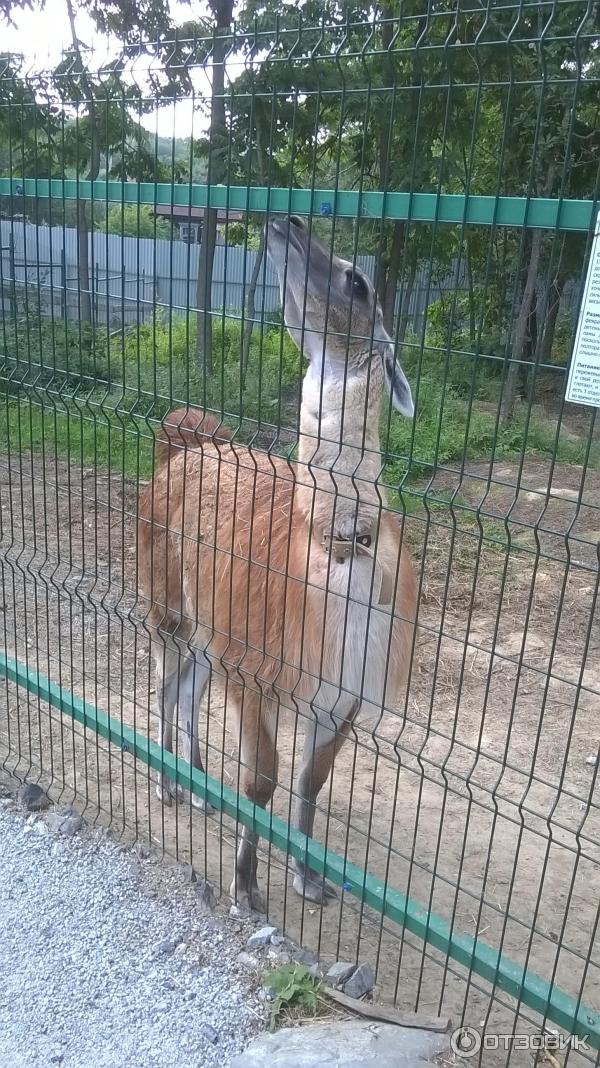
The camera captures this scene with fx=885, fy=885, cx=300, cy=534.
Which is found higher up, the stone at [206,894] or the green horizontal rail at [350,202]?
the green horizontal rail at [350,202]

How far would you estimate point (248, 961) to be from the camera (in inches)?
122

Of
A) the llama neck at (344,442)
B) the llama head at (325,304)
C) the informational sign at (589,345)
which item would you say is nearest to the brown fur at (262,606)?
the llama neck at (344,442)

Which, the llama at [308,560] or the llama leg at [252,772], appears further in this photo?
the llama leg at [252,772]

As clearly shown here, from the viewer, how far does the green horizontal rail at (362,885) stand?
248 cm

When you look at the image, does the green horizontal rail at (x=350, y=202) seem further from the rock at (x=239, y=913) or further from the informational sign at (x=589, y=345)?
the rock at (x=239, y=913)

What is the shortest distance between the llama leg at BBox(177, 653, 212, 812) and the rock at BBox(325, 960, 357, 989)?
4.43ft

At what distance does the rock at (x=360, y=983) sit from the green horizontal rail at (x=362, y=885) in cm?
24

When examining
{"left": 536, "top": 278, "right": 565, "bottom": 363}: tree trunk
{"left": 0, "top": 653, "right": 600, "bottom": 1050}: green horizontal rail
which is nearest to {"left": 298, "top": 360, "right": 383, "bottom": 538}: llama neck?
{"left": 536, "top": 278, "right": 565, "bottom": 363}: tree trunk

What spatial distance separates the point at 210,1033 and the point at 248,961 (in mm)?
348

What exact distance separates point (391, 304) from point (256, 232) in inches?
23.2

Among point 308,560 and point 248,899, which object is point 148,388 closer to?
point 308,560

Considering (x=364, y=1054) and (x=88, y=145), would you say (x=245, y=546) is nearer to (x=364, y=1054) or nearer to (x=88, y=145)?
(x=88, y=145)

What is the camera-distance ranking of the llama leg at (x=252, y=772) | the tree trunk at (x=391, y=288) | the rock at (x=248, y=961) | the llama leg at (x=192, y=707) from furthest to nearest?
the llama leg at (x=192, y=707), the llama leg at (x=252, y=772), the tree trunk at (x=391, y=288), the rock at (x=248, y=961)

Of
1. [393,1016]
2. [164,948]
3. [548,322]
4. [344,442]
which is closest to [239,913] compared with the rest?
[164,948]
